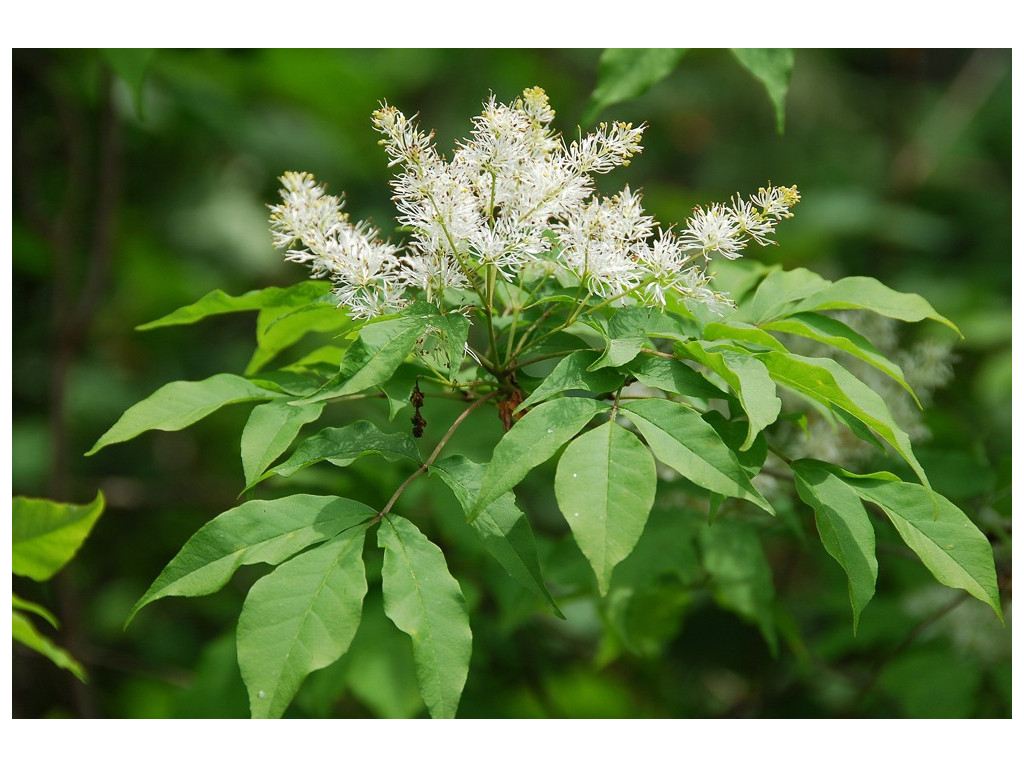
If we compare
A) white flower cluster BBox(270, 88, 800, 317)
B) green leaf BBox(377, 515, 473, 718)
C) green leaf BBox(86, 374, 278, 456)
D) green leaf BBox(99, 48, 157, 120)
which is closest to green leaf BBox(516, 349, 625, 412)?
white flower cluster BBox(270, 88, 800, 317)

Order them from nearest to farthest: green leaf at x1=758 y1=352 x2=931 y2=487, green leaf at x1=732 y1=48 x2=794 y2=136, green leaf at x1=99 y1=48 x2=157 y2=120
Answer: green leaf at x1=758 y1=352 x2=931 y2=487
green leaf at x1=732 y1=48 x2=794 y2=136
green leaf at x1=99 y1=48 x2=157 y2=120

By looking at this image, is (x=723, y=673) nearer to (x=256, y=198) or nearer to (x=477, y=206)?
(x=477, y=206)

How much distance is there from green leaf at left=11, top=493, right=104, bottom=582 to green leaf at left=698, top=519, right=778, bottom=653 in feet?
3.80

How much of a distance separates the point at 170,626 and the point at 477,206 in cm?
314

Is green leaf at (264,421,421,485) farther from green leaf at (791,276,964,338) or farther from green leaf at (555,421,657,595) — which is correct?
green leaf at (791,276,964,338)

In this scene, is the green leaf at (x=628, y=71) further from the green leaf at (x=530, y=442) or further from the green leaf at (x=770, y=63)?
the green leaf at (x=530, y=442)

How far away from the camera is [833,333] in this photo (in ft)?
5.14

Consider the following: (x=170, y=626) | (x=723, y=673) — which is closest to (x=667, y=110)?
(x=723, y=673)

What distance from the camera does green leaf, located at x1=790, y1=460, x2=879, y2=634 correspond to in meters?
1.24

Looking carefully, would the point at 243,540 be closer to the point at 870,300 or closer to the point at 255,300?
the point at 255,300

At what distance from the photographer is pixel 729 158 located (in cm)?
529

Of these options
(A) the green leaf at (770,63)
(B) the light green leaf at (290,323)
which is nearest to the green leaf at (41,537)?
(B) the light green leaf at (290,323)

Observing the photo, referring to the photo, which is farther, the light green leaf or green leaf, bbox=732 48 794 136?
green leaf, bbox=732 48 794 136

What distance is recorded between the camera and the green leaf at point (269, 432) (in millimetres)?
1303
